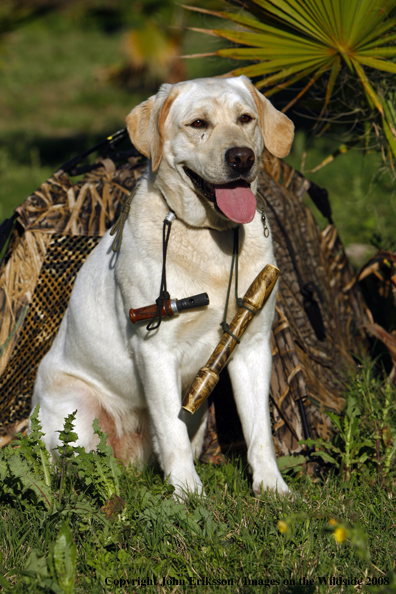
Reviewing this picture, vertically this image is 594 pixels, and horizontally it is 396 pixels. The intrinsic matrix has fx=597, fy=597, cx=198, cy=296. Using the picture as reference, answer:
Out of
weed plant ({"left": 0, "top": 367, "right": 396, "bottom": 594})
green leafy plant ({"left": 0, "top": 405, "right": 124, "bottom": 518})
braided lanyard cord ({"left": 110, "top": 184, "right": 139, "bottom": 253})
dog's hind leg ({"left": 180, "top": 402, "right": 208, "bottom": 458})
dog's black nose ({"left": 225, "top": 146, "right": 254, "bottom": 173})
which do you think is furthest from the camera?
dog's hind leg ({"left": 180, "top": 402, "right": 208, "bottom": 458})

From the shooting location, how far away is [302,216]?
3756 mm

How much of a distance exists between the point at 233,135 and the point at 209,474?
1494mm

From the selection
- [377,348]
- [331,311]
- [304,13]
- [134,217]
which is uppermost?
[304,13]

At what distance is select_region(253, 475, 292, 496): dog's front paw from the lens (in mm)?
2430

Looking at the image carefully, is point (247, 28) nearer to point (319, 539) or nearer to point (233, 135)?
point (233, 135)

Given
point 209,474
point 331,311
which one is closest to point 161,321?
point 209,474

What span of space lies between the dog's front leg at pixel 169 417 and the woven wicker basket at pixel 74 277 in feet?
2.08

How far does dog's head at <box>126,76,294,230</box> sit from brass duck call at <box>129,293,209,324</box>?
1.16ft

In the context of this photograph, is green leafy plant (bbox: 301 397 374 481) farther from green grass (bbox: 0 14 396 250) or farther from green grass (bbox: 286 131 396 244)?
green grass (bbox: 286 131 396 244)

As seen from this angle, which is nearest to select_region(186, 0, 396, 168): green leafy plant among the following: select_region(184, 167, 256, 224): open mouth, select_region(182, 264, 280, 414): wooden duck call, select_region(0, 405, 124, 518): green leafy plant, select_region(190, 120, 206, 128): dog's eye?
select_region(190, 120, 206, 128): dog's eye

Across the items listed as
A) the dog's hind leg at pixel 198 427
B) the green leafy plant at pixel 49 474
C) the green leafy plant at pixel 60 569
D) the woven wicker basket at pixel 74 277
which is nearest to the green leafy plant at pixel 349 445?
the woven wicker basket at pixel 74 277

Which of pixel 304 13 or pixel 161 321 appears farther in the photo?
pixel 304 13

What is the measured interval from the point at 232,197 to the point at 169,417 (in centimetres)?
94

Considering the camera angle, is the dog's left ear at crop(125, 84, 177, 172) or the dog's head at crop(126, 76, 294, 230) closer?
the dog's head at crop(126, 76, 294, 230)
